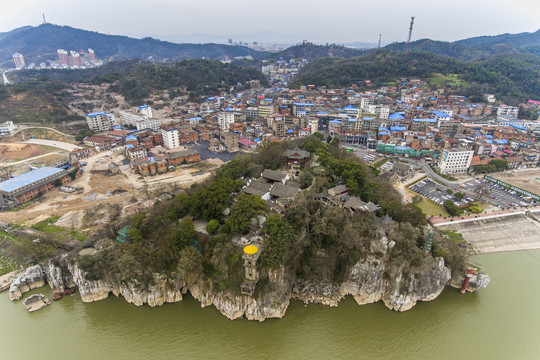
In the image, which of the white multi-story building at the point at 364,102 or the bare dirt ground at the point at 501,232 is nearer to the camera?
the bare dirt ground at the point at 501,232

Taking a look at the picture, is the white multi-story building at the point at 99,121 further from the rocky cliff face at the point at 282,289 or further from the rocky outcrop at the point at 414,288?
the rocky outcrop at the point at 414,288

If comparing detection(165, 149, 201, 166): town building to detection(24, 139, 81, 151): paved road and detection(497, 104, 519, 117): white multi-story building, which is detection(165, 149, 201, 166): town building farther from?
detection(497, 104, 519, 117): white multi-story building

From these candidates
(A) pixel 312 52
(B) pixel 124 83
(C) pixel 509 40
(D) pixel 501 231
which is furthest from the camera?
(C) pixel 509 40

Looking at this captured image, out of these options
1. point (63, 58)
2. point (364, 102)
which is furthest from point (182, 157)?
point (63, 58)

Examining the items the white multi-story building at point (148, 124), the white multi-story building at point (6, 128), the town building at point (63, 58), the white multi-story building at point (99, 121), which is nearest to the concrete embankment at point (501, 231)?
the white multi-story building at point (148, 124)

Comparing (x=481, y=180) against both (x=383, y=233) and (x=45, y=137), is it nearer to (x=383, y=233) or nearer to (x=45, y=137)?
(x=383, y=233)

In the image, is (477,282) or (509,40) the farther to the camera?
(509,40)

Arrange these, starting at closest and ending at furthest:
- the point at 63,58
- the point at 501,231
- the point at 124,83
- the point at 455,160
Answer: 1. the point at 501,231
2. the point at 455,160
3. the point at 124,83
4. the point at 63,58

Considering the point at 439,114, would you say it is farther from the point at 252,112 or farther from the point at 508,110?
the point at 252,112
